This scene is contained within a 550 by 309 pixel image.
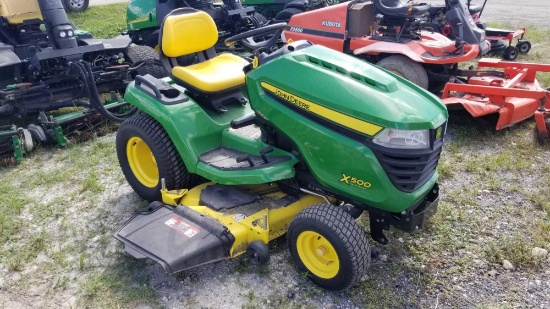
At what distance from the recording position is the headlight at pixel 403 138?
2512 millimetres

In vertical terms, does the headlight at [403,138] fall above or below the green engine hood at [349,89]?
below

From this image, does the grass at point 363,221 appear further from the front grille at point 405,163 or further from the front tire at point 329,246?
the front grille at point 405,163

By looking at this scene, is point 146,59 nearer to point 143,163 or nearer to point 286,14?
point 143,163

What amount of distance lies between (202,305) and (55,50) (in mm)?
3545

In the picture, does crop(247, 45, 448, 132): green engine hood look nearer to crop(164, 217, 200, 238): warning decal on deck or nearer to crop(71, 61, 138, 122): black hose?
crop(164, 217, 200, 238): warning decal on deck

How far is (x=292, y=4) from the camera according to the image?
28.7 ft

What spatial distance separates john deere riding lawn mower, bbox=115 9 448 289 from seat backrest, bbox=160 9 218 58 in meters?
0.03

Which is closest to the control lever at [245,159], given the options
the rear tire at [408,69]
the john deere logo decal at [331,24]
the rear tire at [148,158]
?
the rear tire at [148,158]

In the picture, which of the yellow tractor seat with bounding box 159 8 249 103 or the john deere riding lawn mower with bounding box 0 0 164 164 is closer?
the yellow tractor seat with bounding box 159 8 249 103

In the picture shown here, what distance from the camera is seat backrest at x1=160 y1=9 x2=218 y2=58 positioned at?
354 centimetres

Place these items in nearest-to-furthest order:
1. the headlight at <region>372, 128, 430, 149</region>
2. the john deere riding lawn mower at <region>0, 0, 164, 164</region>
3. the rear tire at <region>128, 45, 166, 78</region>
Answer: the headlight at <region>372, 128, 430, 149</region> < the john deere riding lawn mower at <region>0, 0, 164, 164</region> < the rear tire at <region>128, 45, 166, 78</region>

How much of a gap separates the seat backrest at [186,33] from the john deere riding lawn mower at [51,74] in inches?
56.9

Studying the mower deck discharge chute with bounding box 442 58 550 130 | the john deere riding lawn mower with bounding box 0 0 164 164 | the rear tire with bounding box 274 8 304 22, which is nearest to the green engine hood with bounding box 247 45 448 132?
the mower deck discharge chute with bounding box 442 58 550 130

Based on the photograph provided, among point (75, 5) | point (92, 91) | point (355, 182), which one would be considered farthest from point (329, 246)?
point (75, 5)
